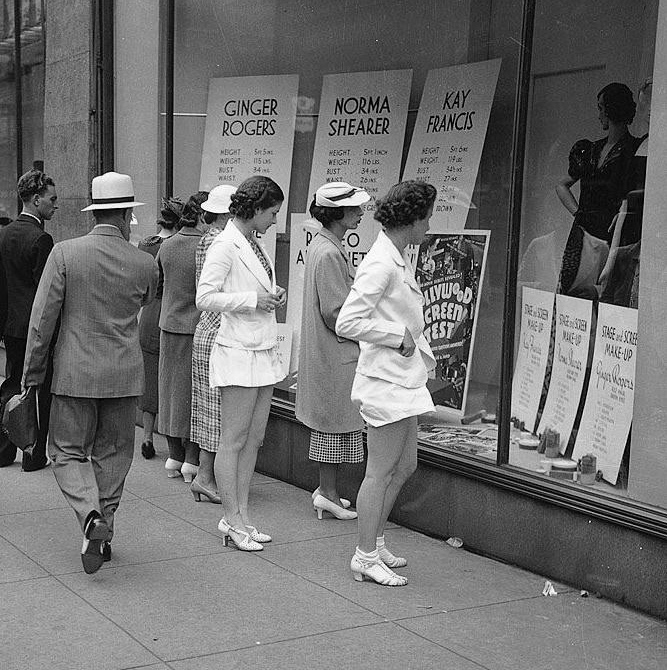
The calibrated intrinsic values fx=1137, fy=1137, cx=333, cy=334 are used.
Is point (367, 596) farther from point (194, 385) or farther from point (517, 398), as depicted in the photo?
point (194, 385)

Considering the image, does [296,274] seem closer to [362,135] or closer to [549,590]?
[362,135]

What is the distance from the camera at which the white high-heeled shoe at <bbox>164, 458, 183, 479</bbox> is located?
777 cm

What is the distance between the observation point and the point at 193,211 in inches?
293

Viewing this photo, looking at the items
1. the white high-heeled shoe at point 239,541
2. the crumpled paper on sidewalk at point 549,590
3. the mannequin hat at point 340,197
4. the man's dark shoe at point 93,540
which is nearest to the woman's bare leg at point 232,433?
the white high-heeled shoe at point 239,541

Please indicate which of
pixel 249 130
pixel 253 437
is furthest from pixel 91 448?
pixel 249 130

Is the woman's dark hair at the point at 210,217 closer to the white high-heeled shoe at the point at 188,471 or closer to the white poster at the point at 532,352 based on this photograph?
the white high-heeled shoe at the point at 188,471

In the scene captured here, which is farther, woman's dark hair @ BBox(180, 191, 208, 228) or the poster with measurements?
woman's dark hair @ BBox(180, 191, 208, 228)

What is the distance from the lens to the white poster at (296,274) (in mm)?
8289

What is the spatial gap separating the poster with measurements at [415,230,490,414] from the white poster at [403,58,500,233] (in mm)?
141

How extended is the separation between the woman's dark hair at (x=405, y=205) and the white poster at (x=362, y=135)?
237 centimetres

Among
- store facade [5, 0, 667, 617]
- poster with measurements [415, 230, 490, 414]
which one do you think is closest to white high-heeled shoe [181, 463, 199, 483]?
store facade [5, 0, 667, 617]

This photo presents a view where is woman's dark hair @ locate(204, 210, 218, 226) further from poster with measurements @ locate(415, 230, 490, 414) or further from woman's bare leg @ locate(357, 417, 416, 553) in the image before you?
woman's bare leg @ locate(357, 417, 416, 553)

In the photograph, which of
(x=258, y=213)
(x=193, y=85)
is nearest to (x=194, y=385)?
(x=258, y=213)

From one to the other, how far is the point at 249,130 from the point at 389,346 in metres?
4.09
